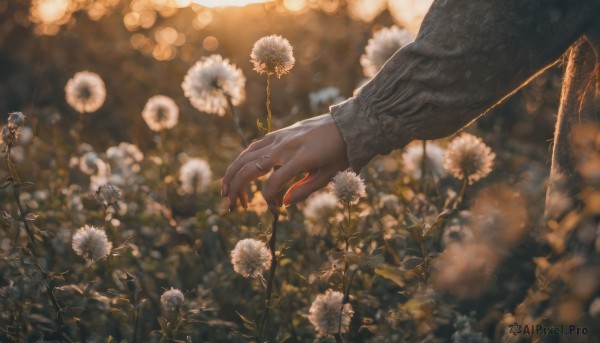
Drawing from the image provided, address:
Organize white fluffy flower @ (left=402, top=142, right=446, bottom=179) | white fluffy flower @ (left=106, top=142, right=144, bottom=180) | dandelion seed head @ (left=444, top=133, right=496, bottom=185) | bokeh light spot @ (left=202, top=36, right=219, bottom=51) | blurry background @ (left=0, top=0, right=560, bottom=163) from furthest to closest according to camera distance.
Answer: bokeh light spot @ (left=202, top=36, right=219, bottom=51) < blurry background @ (left=0, top=0, right=560, bottom=163) < white fluffy flower @ (left=106, top=142, right=144, bottom=180) < white fluffy flower @ (left=402, top=142, right=446, bottom=179) < dandelion seed head @ (left=444, top=133, right=496, bottom=185)

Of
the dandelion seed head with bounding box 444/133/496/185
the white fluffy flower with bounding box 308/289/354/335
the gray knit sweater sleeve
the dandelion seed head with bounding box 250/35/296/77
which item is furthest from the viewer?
the dandelion seed head with bounding box 444/133/496/185

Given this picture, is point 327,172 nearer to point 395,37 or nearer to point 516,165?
point 395,37

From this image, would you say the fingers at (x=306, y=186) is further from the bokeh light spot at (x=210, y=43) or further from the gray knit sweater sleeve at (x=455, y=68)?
the bokeh light spot at (x=210, y=43)

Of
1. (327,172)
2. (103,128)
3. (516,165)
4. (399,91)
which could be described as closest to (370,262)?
(327,172)

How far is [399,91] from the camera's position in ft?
5.41

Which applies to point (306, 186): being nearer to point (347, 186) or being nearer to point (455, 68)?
point (347, 186)

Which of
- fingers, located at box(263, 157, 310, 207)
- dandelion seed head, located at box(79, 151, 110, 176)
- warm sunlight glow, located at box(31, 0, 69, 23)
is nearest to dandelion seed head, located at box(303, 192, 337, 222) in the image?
fingers, located at box(263, 157, 310, 207)

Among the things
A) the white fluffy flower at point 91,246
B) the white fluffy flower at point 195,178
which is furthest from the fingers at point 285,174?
the white fluffy flower at point 195,178

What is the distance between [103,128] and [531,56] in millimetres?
5515

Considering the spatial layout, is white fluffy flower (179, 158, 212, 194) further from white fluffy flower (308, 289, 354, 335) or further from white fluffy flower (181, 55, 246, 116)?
white fluffy flower (308, 289, 354, 335)

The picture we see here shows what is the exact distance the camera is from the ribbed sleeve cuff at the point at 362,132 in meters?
1.65

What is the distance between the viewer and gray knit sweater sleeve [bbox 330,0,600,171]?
1.51 m

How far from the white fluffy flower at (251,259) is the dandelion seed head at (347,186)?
318 millimetres

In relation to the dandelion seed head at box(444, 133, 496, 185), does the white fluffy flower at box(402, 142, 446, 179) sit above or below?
above
